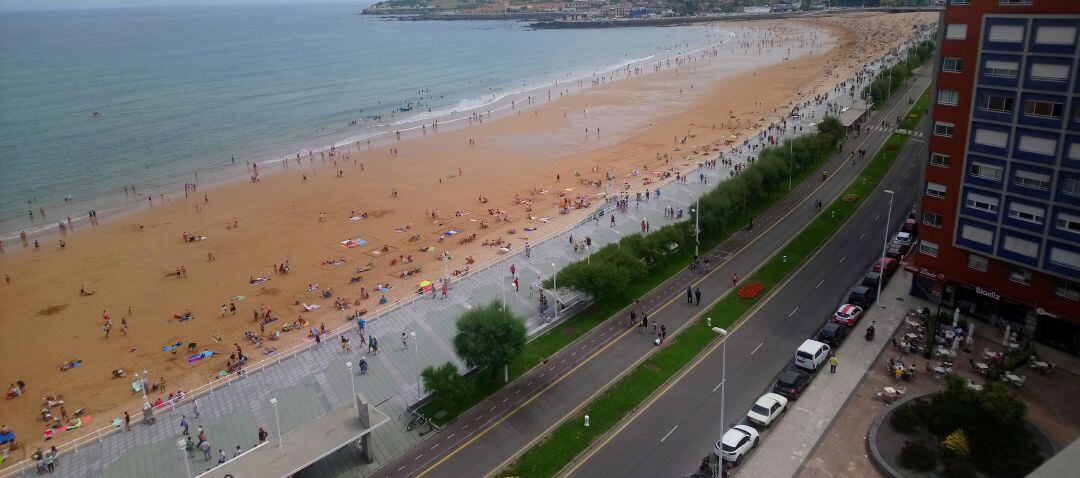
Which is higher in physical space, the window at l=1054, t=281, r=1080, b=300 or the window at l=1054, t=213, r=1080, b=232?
the window at l=1054, t=213, r=1080, b=232

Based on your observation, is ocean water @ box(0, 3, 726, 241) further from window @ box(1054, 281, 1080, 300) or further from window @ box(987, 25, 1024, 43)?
window @ box(1054, 281, 1080, 300)

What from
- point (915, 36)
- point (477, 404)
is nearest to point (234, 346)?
point (477, 404)

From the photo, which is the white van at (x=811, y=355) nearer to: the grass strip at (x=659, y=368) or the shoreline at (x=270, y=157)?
the grass strip at (x=659, y=368)

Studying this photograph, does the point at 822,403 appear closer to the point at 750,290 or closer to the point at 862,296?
the point at 862,296

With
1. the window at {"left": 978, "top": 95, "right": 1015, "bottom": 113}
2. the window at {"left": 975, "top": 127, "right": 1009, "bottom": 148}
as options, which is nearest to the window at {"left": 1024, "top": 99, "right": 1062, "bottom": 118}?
the window at {"left": 978, "top": 95, "right": 1015, "bottom": 113}

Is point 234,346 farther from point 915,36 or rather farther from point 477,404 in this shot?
point 915,36
